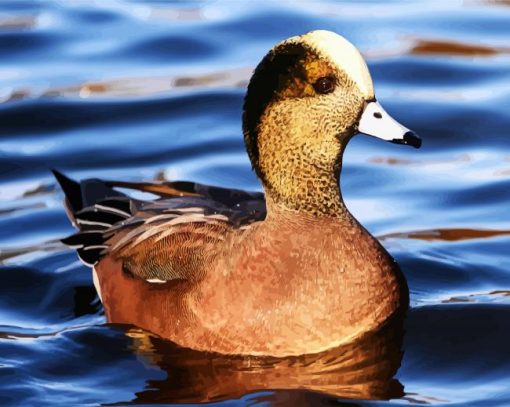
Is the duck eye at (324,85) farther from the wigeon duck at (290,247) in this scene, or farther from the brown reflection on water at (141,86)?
the brown reflection on water at (141,86)

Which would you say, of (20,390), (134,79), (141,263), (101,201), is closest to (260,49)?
(134,79)

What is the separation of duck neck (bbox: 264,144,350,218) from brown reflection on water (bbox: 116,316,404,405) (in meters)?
0.60

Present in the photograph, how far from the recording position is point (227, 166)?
30.4ft

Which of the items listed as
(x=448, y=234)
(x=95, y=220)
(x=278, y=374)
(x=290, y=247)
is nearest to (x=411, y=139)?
(x=290, y=247)

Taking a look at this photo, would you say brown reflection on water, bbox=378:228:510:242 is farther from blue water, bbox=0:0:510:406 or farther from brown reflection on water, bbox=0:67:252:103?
brown reflection on water, bbox=0:67:252:103

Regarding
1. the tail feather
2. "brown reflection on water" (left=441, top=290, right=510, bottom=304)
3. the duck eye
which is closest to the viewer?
the duck eye

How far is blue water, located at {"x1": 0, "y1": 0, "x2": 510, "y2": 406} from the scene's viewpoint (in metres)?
6.21

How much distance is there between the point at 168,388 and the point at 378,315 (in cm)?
94

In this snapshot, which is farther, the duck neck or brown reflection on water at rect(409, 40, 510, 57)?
brown reflection on water at rect(409, 40, 510, 57)

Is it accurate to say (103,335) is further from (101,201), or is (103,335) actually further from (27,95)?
(27,95)

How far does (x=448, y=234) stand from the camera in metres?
8.04

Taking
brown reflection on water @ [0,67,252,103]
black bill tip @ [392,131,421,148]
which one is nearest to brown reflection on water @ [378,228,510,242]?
black bill tip @ [392,131,421,148]

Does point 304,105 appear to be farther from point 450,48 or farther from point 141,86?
point 450,48

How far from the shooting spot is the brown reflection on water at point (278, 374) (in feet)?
19.2
